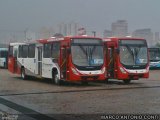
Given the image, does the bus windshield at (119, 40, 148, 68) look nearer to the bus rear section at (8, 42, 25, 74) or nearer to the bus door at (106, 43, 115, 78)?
the bus door at (106, 43, 115, 78)

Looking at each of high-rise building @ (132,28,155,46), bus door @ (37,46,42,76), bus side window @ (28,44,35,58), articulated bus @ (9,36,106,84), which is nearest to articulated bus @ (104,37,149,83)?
articulated bus @ (9,36,106,84)

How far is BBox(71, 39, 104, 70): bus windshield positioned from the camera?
20875 mm

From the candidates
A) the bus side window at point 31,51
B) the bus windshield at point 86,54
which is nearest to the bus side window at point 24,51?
the bus side window at point 31,51

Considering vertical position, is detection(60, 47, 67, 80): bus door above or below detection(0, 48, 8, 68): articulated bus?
above

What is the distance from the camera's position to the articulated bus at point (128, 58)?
22.2 meters

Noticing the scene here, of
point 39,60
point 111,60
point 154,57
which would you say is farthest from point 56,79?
point 154,57

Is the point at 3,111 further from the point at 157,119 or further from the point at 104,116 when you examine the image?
the point at 157,119

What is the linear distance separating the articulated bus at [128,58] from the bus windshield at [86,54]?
4.20 feet

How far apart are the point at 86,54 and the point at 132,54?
8.99ft

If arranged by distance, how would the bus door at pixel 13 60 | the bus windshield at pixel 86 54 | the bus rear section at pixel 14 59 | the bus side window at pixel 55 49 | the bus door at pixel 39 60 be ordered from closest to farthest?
the bus windshield at pixel 86 54 → the bus side window at pixel 55 49 → the bus door at pixel 39 60 → the bus rear section at pixel 14 59 → the bus door at pixel 13 60

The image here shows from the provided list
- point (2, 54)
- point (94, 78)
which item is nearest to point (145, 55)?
point (94, 78)

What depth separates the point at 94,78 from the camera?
69.1ft

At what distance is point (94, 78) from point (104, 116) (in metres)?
10.1

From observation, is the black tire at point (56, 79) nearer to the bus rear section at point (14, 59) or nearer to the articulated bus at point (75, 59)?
the articulated bus at point (75, 59)
